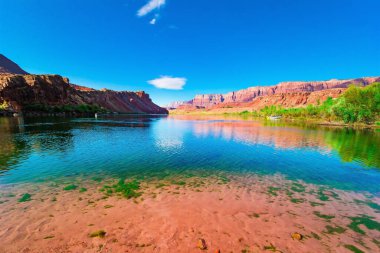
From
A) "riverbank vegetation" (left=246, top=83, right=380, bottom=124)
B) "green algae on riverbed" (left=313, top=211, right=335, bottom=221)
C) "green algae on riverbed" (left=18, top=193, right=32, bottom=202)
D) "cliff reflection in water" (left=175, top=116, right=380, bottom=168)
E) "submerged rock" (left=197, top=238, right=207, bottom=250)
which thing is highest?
"riverbank vegetation" (left=246, top=83, right=380, bottom=124)

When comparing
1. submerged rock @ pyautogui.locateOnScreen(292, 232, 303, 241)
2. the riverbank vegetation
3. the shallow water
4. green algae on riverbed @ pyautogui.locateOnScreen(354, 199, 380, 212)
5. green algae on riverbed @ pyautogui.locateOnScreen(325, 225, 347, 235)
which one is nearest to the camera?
the shallow water

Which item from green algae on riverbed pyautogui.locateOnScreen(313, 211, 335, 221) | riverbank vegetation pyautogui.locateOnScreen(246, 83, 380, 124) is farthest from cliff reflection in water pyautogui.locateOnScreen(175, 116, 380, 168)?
riverbank vegetation pyautogui.locateOnScreen(246, 83, 380, 124)

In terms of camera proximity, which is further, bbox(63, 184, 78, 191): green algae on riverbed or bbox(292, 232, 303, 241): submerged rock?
bbox(63, 184, 78, 191): green algae on riverbed

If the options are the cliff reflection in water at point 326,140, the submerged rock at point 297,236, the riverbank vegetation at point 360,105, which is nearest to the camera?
the submerged rock at point 297,236

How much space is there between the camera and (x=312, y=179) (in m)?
18.1

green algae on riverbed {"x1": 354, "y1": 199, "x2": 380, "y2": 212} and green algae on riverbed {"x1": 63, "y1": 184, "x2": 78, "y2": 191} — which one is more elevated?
green algae on riverbed {"x1": 63, "y1": 184, "x2": 78, "y2": 191}

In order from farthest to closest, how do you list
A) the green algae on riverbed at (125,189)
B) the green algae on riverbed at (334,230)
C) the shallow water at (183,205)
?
the green algae on riverbed at (125,189) < the green algae on riverbed at (334,230) < the shallow water at (183,205)

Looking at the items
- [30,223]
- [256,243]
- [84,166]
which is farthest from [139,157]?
[256,243]

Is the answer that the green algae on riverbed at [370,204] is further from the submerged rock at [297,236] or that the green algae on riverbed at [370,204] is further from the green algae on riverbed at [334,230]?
the submerged rock at [297,236]

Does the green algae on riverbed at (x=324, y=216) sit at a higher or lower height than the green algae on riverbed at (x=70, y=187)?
lower

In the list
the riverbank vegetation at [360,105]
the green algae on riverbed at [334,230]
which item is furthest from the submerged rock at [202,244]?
the riverbank vegetation at [360,105]

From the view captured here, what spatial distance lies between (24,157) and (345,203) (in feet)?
104

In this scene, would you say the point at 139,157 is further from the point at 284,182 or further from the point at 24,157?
the point at 284,182

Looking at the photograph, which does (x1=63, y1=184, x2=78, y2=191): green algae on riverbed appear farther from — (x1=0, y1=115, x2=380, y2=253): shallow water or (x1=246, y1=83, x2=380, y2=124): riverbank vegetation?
(x1=246, y1=83, x2=380, y2=124): riverbank vegetation
